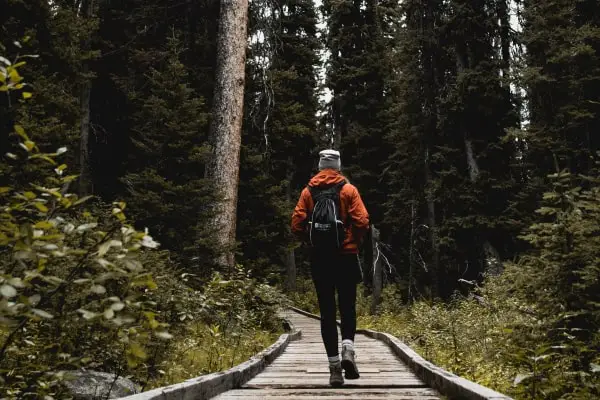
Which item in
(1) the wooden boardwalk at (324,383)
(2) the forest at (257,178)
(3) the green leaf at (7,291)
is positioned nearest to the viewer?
(3) the green leaf at (7,291)

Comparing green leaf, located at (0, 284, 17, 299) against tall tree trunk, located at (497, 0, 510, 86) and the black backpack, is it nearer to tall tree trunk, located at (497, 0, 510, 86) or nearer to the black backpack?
the black backpack

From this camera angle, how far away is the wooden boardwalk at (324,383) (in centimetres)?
498

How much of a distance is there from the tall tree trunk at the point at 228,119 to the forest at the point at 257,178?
0.05 metres

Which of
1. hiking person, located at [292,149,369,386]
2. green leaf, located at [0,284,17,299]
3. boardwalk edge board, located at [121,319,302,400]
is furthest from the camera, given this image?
hiking person, located at [292,149,369,386]

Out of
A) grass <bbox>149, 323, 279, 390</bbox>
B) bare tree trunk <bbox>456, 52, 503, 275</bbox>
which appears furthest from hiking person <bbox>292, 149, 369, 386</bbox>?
bare tree trunk <bbox>456, 52, 503, 275</bbox>

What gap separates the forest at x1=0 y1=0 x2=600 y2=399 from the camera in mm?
3276

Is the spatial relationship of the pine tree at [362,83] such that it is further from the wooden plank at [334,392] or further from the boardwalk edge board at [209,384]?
the wooden plank at [334,392]

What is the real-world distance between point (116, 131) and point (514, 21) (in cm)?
1498

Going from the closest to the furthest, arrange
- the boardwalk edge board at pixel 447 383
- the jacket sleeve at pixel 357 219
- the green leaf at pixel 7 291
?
the green leaf at pixel 7 291
the boardwalk edge board at pixel 447 383
the jacket sleeve at pixel 357 219

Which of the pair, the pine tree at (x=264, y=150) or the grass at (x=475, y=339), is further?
the pine tree at (x=264, y=150)

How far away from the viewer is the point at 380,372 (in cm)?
686

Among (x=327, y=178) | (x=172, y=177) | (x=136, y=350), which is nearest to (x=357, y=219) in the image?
(x=327, y=178)

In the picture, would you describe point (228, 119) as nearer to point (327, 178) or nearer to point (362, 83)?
point (327, 178)

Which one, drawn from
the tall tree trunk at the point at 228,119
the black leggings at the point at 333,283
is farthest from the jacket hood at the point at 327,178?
the tall tree trunk at the point at 228,119
